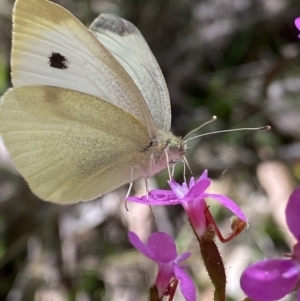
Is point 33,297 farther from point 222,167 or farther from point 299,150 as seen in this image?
point 299,150

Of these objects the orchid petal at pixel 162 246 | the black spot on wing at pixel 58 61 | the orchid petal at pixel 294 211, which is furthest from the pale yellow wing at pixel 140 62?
the orchid petal at pixel 294 211

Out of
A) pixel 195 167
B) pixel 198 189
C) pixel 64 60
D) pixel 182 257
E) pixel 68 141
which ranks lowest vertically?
pixel 195 167

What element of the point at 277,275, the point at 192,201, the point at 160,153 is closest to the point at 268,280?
the point at 277,275

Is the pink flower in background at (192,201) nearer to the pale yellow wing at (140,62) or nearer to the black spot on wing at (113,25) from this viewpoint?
the pale yellow wing at (140,62)

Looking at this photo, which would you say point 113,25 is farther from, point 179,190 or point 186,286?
point 186,286

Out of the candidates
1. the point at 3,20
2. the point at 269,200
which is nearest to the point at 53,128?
the point at 269,200

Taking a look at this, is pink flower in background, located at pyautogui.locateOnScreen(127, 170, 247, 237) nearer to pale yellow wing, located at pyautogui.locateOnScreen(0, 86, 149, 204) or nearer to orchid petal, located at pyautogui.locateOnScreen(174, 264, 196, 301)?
orchid petal, located at pyautogui.locateOnScreen(174, 264, 196, 301)

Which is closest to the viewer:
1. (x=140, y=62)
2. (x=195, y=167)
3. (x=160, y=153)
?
(x=160, y=153)
